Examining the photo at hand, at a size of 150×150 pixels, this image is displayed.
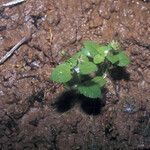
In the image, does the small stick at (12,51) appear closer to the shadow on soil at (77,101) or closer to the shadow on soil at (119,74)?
the shadow on soil at (77,101)

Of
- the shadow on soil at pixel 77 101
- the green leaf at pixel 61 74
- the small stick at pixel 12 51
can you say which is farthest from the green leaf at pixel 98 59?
the small stick at pixel 12 51

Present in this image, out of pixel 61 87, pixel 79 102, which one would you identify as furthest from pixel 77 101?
pixel 61 87

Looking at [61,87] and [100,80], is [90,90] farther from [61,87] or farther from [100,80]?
[61,87]

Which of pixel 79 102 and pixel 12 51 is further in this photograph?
pixel 12 51

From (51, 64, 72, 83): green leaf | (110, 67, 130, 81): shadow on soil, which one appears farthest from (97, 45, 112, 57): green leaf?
(51, 64, 72, 83): green leaf

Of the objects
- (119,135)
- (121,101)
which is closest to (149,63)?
(121,101)

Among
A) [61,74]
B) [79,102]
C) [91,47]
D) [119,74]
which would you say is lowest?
[79,102]

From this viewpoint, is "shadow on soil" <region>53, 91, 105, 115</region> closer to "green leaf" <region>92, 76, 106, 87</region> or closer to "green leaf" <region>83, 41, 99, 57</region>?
"green leaf" <region>92, 76, 106, 87</region>
